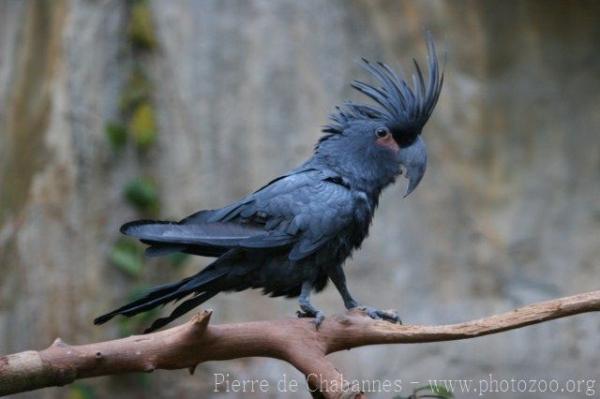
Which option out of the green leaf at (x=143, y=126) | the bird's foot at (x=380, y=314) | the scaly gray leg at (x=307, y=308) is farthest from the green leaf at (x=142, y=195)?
the bird's foot at (x=380, y=314)

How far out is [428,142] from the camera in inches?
264

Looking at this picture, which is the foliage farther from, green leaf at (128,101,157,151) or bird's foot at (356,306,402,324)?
bird's foot at (356,306,402,324)

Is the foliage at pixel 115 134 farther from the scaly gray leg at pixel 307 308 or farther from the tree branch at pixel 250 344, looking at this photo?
the tree branch at pixel 250 344

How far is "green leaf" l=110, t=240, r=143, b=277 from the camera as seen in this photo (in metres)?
6.41

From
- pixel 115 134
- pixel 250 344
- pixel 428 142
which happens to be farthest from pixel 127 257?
pixel 250 344

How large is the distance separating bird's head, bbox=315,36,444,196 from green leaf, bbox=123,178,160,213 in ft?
8.43

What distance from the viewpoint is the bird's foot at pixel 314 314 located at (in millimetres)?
3680

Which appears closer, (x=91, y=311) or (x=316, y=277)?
Result: (x=316, y=277)

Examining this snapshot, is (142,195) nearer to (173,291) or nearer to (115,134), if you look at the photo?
(115,134)

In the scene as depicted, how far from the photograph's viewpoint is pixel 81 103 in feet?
21.0

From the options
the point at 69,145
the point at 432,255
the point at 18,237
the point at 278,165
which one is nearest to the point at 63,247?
the point at 18,237

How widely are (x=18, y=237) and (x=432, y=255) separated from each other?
3081mm

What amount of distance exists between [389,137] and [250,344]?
1277 mm

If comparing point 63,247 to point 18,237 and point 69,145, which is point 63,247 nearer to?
point 18,237
